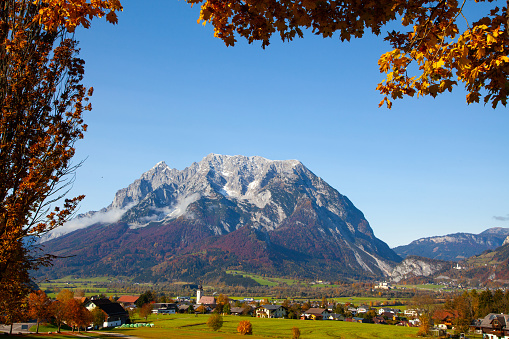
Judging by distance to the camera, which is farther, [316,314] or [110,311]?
[316,314]

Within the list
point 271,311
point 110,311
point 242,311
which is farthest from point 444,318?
point 110,311

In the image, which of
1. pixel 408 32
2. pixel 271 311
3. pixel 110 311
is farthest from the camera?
pixel 271 311

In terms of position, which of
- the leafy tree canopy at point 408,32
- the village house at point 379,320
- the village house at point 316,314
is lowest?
the village house at point 379,320

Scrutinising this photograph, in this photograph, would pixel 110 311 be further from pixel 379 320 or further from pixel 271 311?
pixel 379 320

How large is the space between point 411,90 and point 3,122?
1091cm

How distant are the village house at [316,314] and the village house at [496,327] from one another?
200ft

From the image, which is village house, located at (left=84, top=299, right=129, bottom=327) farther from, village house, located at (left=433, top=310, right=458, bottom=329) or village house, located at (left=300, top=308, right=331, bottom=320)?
village house, located at (left=433, top=310, right=458, bottom=329)

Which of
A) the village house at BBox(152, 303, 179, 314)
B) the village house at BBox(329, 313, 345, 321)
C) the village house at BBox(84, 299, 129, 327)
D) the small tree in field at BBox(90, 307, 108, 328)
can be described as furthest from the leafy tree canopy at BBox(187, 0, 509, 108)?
the village house at BBox(152, 303, 179, 314)

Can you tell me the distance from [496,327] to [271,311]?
78.6 metres

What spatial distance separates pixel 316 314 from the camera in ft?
438

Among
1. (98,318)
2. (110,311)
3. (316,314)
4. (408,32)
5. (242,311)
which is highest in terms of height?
(408,32)

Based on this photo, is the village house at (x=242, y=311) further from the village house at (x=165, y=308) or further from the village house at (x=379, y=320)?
the village house at (x=379, y=320)

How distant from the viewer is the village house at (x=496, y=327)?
74.4m

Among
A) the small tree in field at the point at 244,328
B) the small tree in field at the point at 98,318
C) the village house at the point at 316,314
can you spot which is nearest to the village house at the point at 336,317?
the village house at the point at 316,314
